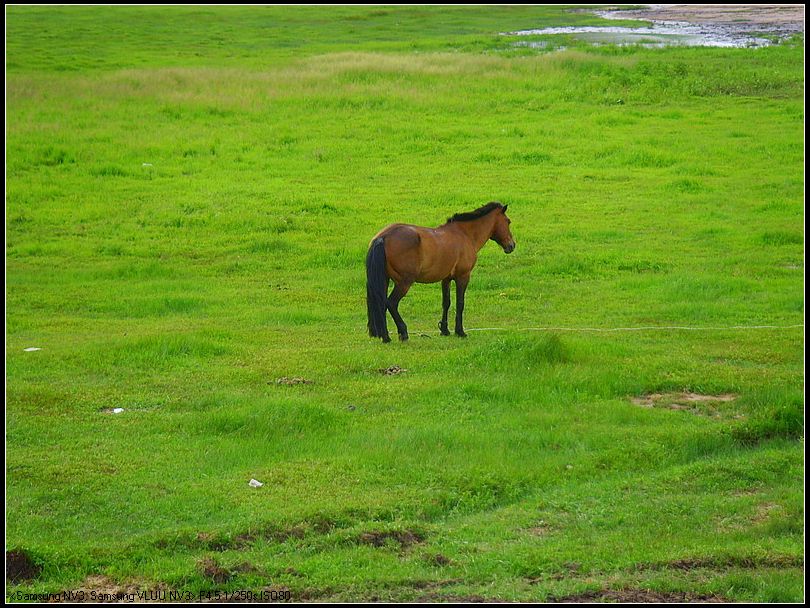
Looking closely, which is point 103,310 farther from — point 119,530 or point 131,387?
point 119,530

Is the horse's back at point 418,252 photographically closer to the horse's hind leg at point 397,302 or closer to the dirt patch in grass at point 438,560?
the horse's hind leg at point 397,302

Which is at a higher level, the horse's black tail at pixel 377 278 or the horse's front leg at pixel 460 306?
the horse's black tail at pixel 377 278

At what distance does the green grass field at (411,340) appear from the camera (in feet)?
24.0

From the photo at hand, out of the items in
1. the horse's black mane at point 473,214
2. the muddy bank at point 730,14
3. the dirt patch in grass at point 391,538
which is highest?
the muddy bank at point 730,14

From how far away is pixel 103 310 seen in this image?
53.2 feet

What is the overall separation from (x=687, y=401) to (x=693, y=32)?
4694cm

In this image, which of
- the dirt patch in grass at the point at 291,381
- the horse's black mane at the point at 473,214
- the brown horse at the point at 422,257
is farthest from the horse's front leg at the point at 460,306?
the dirt patch in grass at the point at 291,381

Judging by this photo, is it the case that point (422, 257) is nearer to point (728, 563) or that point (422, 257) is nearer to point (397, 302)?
point (397, 302)

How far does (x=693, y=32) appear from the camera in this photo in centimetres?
5403

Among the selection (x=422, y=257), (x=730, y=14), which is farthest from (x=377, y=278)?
(x=730, y=14)

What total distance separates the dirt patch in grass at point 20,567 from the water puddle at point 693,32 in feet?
136

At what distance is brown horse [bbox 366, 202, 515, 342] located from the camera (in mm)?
→ 12961

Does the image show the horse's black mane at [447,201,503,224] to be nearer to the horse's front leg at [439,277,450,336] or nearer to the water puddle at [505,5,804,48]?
the horse's front leg at [439,277,450,336]

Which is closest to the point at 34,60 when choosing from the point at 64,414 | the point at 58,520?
the point at 64,414
